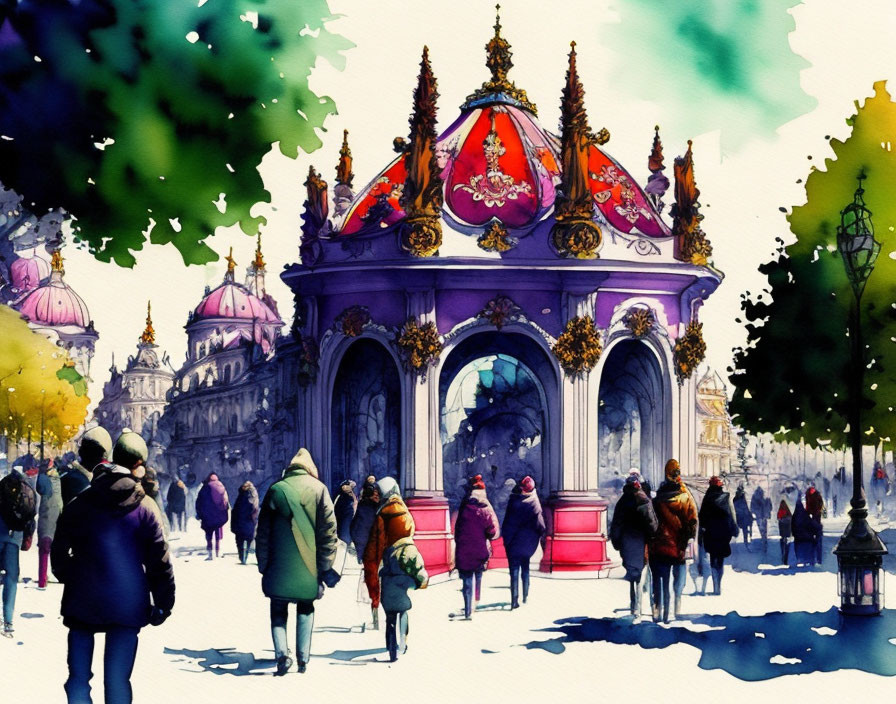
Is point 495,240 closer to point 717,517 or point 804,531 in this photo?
point 717,517

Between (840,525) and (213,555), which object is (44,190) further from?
(840,525)

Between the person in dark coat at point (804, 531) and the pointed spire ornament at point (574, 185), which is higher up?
the pointed spire ornament at point (574, 185)

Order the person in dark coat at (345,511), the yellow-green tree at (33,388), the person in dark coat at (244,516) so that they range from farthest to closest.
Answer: the yellow-green tree at (33,388) → the person in dark coat at (244,516) → the person in dark coat at (345,511)

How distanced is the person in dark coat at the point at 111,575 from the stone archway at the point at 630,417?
17.3 m

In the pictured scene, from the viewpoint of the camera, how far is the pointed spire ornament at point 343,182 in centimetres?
2833

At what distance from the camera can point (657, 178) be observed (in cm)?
2886

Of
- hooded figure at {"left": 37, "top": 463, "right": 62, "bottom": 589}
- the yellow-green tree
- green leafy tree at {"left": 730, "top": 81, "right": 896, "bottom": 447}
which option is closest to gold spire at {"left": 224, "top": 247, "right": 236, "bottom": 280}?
the yellow-green tree

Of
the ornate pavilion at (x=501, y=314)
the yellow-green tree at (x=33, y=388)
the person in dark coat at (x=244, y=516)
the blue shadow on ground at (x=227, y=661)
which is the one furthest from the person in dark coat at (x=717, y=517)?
the yellow-green tree at (x=33, y=388)

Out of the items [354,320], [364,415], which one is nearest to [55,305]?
[364,415]

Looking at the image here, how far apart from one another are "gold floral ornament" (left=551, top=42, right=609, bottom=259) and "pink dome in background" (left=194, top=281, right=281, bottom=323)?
67.5m

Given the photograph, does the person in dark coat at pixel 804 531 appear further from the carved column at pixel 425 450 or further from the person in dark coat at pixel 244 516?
the person in dark coat at pixel 244 516

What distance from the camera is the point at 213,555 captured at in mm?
29156

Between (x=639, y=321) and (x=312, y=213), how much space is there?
5.76 m

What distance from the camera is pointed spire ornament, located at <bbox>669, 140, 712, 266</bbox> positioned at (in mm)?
27297
